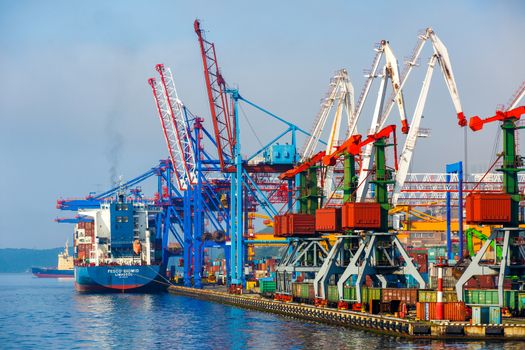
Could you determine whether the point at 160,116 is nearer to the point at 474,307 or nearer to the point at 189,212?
the point at 189,212

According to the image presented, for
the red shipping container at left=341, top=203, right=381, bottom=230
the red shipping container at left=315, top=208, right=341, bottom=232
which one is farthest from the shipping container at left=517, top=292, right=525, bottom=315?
the red shipping container at left=315, top=208, right=341, bottom=232

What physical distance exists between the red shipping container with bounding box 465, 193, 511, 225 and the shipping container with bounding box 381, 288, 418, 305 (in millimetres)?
8865

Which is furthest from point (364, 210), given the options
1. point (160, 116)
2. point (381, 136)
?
point (160, 116)

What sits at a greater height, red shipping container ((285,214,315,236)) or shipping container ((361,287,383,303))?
red shipping container ((285,214,315,236))

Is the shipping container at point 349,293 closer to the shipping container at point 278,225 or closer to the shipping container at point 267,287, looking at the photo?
the shipping container at point 278,225

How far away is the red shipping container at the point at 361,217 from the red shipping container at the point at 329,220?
602 centimetres

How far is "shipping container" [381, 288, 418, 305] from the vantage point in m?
76.4

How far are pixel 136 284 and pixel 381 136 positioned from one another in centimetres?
7493

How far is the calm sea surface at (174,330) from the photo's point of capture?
69.7m

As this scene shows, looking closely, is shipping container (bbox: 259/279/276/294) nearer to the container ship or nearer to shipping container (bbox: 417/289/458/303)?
the container ship

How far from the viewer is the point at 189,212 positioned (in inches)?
5817

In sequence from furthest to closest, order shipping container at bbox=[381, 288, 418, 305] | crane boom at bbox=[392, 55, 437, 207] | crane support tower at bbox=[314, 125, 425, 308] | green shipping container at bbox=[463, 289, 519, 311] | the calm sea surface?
crane boom at bbox=[392, 55, 437, 207] → crane support tower at bbox=[314, 125, 425, 308] → shipping container at bbox=[381, 288, 418, 305] → green shipping container at bbox=[463, 289, 519, 311] → the calm sea surface

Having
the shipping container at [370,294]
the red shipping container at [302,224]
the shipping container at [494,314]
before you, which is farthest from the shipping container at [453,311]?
the red shipping container at [302,224]

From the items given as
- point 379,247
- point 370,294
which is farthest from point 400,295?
point 379,247
